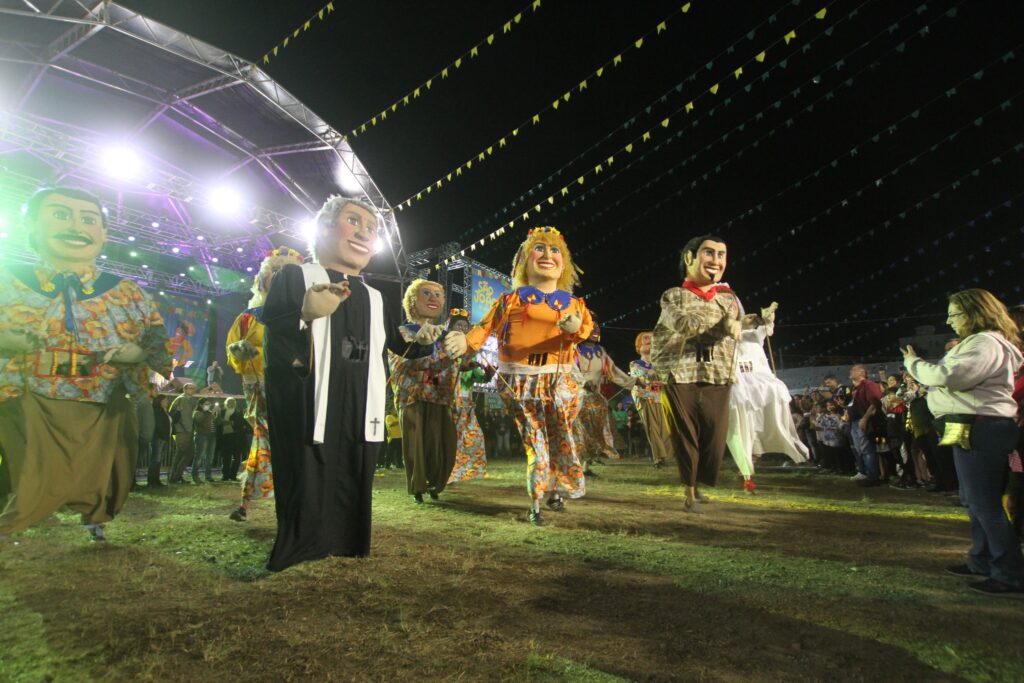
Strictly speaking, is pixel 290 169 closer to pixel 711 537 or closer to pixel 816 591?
pixel 711 537

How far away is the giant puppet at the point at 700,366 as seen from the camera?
4.55m

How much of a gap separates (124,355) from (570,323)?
116 inches

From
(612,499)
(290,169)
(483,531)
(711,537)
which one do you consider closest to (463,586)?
(483,531)

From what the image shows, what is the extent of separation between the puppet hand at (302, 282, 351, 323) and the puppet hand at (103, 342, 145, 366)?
1415 mm

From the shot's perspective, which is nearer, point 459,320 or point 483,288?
point 459,320

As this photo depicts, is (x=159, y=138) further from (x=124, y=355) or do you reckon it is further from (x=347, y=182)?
(x=124, y=355)

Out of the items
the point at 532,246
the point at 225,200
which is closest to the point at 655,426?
the point at 532,246

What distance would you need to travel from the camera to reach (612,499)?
529 centimetres

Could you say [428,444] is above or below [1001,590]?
above

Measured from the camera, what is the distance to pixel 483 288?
18141 mm

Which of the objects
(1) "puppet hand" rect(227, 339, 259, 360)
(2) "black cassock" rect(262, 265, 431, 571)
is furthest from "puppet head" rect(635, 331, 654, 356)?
(2) "black cassock" rect(262, 265, 431, 571)

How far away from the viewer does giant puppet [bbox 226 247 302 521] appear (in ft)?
13.2

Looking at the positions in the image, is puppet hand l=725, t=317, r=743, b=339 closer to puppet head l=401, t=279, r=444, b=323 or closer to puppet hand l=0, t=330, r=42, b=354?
puppet head l=401, t=279, r=444, b=323

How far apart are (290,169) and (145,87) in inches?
133
